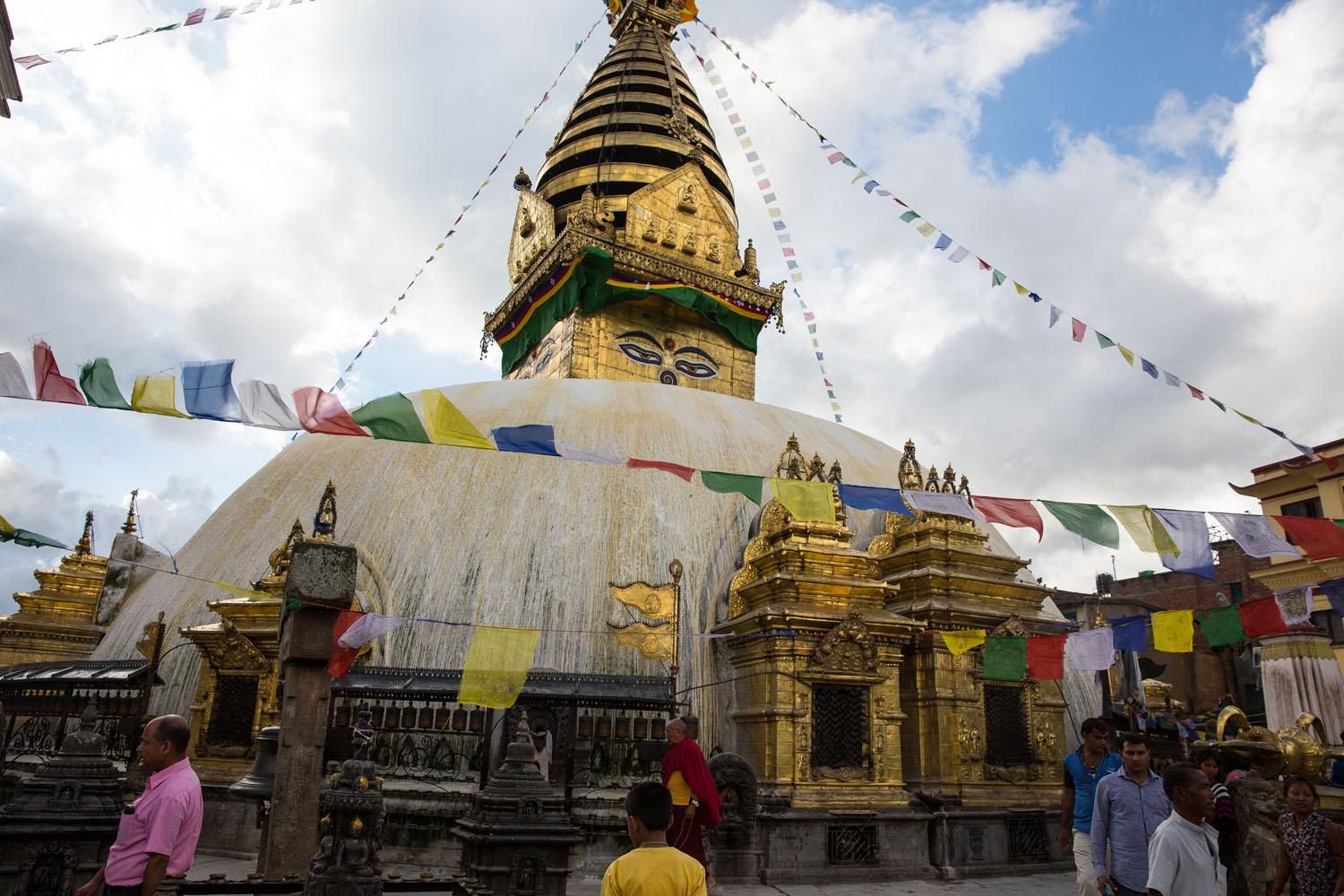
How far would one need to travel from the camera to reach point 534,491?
554 inches

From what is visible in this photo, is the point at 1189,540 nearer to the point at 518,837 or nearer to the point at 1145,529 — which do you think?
the point at 1145,529

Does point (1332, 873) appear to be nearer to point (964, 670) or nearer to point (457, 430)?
point (964, 670)

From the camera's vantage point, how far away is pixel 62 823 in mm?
5812

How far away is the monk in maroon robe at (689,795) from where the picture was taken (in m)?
6.55

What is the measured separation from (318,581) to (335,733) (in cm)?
238

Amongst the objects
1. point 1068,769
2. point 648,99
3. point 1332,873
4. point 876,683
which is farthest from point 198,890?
point 648,99

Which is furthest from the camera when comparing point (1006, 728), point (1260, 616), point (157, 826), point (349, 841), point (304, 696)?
point (1006, 728)

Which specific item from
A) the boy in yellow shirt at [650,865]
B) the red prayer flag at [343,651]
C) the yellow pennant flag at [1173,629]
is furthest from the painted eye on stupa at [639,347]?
the boy in yellow shirt at [650,865]

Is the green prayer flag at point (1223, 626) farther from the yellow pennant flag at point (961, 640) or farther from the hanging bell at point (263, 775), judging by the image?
the hanging bell at point (263, 775)

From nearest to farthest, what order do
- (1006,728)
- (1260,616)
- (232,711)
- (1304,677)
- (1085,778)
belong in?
(1085,778) < (1260,616) < (232,711) < (1006,728) < (1304,677)

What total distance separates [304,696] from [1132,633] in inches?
418

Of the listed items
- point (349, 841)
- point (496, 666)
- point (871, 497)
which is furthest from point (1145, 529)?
point (349, 841)

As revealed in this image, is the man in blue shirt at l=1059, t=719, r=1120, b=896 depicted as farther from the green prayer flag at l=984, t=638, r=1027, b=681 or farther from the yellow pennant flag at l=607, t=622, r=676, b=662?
the yellow pennant flag at l=607, t=622, r=676, b=662

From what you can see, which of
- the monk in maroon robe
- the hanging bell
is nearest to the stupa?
the hanging bell
